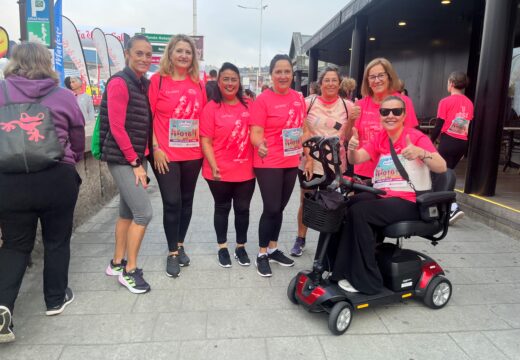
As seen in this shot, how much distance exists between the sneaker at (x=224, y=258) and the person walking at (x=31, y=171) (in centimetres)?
151

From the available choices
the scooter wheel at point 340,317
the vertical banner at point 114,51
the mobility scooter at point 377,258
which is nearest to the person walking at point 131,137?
the mobility scooter at point 377,258

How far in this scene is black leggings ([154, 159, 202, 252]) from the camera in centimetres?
343

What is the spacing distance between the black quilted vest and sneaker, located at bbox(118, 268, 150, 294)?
0.95 metres

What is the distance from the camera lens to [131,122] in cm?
309

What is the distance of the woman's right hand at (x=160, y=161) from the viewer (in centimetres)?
332

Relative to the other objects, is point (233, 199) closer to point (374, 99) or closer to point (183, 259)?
point (183, 259)

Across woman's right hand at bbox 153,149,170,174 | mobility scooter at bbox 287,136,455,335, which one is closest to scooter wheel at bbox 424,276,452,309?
mobility scooter at bbox 287,136,455,335

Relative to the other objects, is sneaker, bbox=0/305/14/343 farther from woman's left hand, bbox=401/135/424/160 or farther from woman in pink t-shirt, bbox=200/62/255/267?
woman's left hand, bbox=401/135/424/160

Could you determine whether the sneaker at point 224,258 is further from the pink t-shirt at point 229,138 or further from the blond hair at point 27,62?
the blond hair at point 27,62

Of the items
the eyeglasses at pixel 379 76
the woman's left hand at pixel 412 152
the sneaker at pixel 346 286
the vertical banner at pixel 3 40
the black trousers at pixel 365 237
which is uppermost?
the vertical banner at pixel 3 40

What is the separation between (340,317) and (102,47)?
12230mm

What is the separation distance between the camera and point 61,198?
2639mm

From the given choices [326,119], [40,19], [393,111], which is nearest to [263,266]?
[326,119]

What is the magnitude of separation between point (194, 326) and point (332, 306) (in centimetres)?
95
